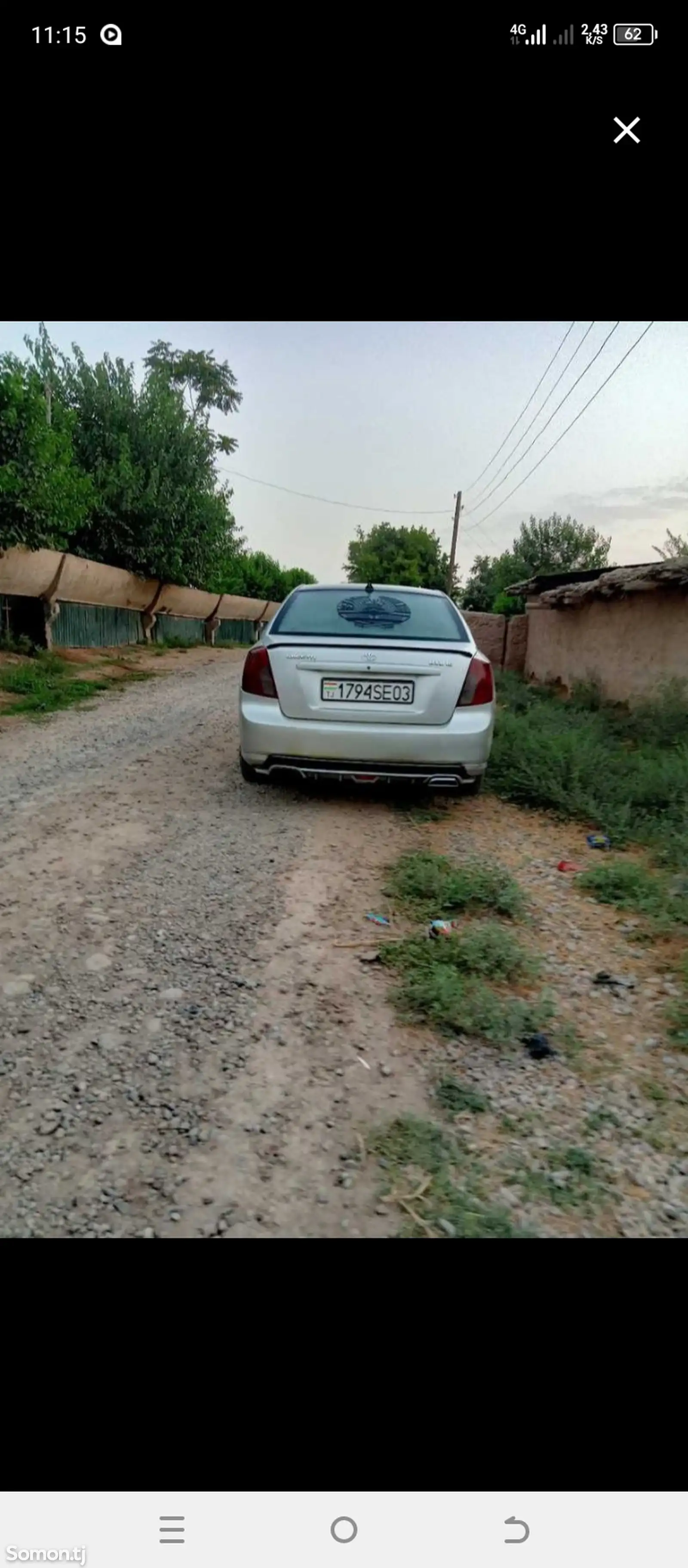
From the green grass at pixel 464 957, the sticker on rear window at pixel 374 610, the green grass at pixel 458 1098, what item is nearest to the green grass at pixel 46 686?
the sticker on rear window at pixel 374 610

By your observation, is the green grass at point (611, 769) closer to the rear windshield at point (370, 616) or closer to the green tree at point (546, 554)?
the rear windshield at point (370, 616)

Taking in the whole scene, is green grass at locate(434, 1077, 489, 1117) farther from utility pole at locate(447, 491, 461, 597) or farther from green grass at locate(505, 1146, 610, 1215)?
utility pole at locate(447, 491, 461, 597)

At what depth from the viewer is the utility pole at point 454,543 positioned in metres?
30.4

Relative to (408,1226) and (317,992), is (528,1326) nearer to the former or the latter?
(408,1226)

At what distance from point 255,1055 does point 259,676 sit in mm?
2395

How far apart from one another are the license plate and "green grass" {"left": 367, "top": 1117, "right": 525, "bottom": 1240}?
2407 millimetres

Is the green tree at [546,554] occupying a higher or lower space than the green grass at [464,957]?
higher

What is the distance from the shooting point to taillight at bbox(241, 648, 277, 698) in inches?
148

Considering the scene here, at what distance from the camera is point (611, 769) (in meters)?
4.96
